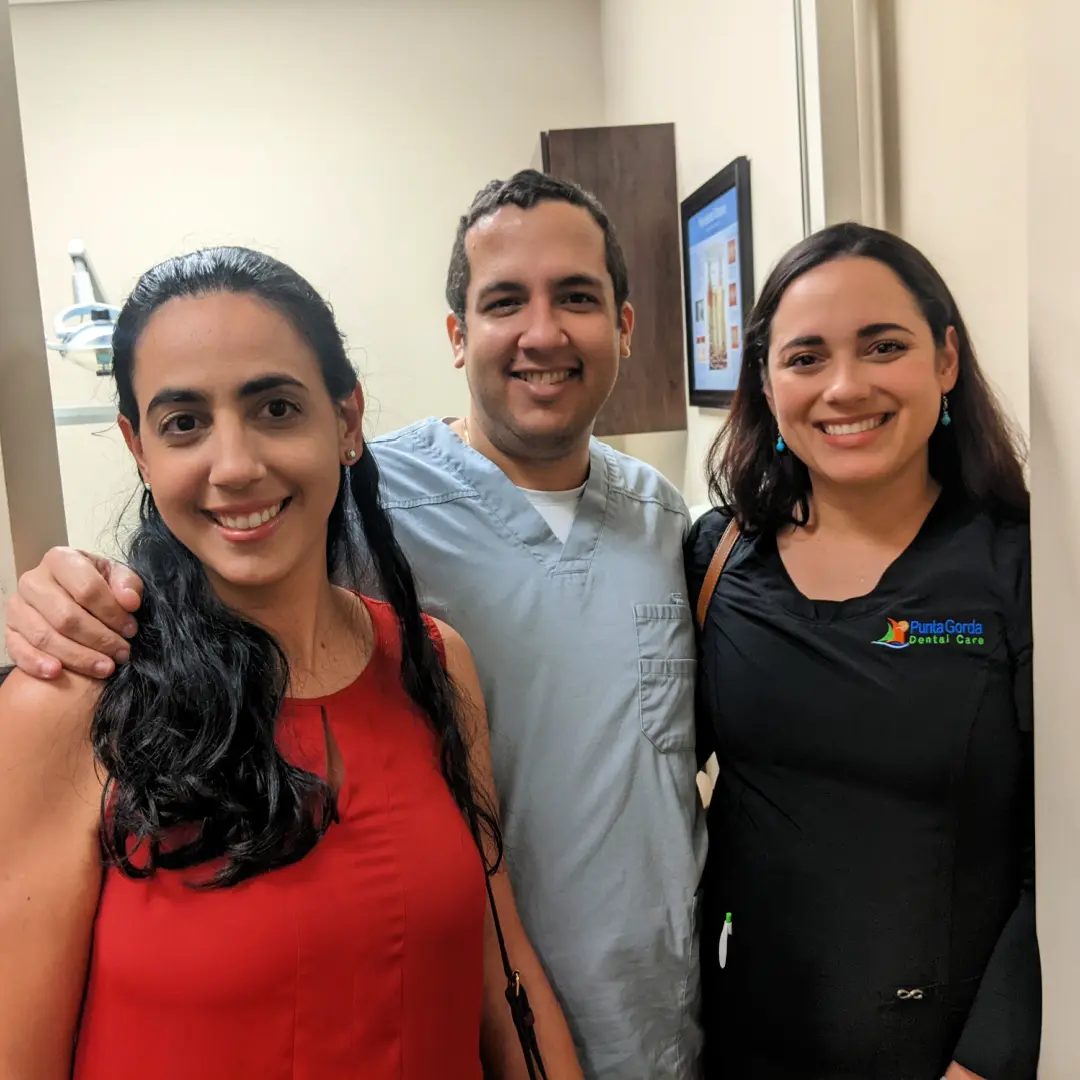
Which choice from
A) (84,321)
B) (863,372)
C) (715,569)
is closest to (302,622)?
(715,569)

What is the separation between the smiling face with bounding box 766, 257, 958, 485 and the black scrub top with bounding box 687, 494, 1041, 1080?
4.7 inches

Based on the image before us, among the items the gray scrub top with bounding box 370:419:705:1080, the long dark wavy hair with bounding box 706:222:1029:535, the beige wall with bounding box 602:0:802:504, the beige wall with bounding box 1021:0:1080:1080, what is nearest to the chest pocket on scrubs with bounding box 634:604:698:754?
the gray scrub top with bounding box 370:419:705:1080

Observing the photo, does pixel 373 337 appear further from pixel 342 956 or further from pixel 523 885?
pixel 342 956

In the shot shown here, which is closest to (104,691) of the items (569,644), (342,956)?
(342,956)

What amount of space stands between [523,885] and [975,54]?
125cm

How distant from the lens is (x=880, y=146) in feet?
4.66

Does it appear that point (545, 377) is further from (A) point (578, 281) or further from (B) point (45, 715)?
(B) point (45, 715)

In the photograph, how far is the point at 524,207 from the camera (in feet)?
3.77

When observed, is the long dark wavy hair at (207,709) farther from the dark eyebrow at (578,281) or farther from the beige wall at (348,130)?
the beige wall at (348,130)

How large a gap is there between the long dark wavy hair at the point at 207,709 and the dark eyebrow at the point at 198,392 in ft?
0.15

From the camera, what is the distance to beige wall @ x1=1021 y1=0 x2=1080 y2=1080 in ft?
2.19

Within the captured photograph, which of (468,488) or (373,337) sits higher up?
(373,337)

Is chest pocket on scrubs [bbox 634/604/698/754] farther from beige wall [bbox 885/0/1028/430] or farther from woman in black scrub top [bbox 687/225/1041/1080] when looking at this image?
beige wall [bbox 885/0/1028/430]

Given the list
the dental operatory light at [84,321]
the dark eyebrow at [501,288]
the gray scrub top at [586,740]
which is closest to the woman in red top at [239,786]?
the gray scrub top at [586,740]
